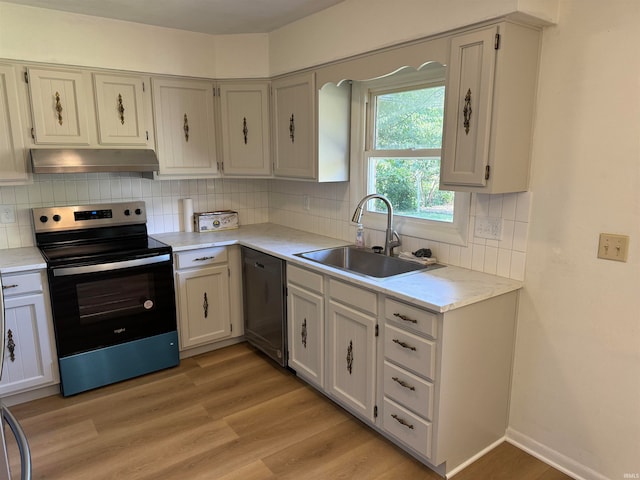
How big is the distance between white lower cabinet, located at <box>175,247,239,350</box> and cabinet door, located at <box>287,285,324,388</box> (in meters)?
0.67

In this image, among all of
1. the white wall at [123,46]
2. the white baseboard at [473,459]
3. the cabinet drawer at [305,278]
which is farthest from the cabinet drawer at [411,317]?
the white wall at [123,46]

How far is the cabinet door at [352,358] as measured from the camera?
7.47 feet

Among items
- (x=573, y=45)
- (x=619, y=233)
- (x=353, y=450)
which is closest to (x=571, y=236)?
(x=619, y=233)

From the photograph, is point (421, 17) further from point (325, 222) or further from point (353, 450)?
point (353, 450)

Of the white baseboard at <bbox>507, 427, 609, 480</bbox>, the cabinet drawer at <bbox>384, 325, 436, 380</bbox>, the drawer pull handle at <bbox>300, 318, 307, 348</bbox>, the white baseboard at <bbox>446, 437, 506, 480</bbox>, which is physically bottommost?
the white baseboard at <bbox>446, 437, 506, 480</bbox>

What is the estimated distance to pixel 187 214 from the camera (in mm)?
3518

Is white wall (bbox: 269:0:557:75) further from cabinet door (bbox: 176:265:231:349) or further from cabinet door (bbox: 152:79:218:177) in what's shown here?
cabinet door (bbox: 176:265:231:349)

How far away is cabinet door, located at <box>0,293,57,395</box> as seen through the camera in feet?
8.30

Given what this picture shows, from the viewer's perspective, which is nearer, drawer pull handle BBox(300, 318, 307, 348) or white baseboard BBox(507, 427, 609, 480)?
white baseboard BBox(507, 427, 609, 480)

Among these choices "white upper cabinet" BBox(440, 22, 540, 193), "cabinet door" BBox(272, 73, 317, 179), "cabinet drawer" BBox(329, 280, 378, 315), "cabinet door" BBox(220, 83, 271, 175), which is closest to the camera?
"white upper cabinet" BBox(440, 22, 540, 193)

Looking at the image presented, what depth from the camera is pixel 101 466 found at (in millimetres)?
2146

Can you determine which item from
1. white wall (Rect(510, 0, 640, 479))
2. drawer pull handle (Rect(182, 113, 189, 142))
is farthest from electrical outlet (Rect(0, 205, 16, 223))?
white wall (Rect(510, 0, 640, 479))

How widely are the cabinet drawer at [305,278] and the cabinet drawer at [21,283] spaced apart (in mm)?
1450

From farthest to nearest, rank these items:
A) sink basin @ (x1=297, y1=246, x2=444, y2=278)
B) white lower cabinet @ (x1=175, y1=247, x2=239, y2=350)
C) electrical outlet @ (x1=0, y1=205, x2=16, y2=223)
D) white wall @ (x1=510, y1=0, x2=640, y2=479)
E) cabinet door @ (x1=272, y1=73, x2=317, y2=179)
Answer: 1. white lower cabinet @ (x1=175, y1=247, x2=239, y2=350)
2. cabinet door @ (x1=272, y1=73, x2=317, y2=179)
3. electrical outlet @ (x1=0, y1=205, x2=16, y2=223)
4. sink basin @ (x1=297, y1=246, x2=444, y2=278)
5. white wall @ (x1=510, y1=0, x2=640, y2=479)
